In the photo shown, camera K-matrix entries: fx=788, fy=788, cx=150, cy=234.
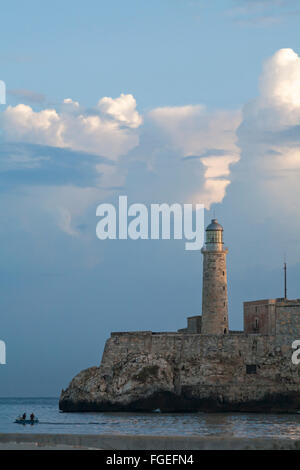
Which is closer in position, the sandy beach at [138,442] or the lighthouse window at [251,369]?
the sandy beach at [138,442]

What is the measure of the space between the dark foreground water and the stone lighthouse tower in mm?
7839

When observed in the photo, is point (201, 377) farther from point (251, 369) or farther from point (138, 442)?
point (138, 442)

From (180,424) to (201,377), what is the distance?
11369 mm

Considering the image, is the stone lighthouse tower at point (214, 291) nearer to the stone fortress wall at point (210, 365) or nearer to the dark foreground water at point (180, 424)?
the stone fortress wall at point (210, 365)

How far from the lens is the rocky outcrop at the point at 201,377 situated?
58469 millimetres

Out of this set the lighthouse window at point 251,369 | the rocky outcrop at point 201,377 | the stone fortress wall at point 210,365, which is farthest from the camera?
the lighthouse window at point 251,369

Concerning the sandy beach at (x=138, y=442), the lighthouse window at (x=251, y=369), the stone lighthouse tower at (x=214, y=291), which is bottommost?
the sandy beach at (x=138, y=442)

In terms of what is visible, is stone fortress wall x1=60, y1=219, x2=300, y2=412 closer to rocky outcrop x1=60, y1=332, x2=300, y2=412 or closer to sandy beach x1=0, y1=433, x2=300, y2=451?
rocky outcrop x1=60, y1=332, x2=300, y2=412

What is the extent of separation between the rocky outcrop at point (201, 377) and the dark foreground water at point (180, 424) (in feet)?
5.43

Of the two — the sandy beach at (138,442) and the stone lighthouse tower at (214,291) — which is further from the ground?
the stone lighthouse tower at (214,291)

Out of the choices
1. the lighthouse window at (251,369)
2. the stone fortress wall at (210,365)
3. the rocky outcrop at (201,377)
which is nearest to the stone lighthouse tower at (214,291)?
the stone fortress wall at (210,365)

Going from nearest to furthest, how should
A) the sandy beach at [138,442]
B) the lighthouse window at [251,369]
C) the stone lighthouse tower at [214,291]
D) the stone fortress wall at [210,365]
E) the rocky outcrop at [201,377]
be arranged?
the sandy beach at [138,442] → the rocky outcrop at [201,377] → the stone fortress wall at [210,365] → the lighthouse window at [251,369] → the stone lighthouse tower at [214,291]

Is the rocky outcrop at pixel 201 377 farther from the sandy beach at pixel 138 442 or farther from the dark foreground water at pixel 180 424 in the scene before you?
the sandy beach at pixel 138 442
